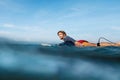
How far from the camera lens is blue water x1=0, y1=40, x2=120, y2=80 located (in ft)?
27.1

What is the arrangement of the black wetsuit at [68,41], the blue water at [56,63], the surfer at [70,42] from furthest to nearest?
the surfer at [70,42] → the black wetsuit at [68,41] → the blue water at [56,63]

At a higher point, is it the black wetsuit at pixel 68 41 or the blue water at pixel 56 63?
the black wetsuit at pixel 68 41

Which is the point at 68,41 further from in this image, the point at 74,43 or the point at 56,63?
the point at 56,63

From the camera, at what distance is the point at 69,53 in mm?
11344

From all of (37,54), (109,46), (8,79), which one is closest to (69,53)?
(37,54)

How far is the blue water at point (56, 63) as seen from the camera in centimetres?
825

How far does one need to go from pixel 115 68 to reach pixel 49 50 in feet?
11.2

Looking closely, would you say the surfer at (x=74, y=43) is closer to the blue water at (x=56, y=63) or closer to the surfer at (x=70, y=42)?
the surfer at (x=70, y=42)

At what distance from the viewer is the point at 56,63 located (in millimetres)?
9992

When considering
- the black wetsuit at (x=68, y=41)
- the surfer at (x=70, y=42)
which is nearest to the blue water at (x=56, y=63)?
the black wetsuit at (x=68, y=41)

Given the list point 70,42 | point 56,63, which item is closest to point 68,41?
point 70,42

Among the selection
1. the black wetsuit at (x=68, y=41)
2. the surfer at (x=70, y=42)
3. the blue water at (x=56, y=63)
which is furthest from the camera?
the surfer at (x=70, y=42)

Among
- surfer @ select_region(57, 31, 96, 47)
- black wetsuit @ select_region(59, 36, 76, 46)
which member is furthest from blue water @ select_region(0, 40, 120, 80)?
surfer @ select_region(57, 31, 96, 47)

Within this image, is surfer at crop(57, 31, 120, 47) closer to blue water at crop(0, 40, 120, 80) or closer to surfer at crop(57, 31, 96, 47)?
surfer at crop(57, 31, 96, 47)
